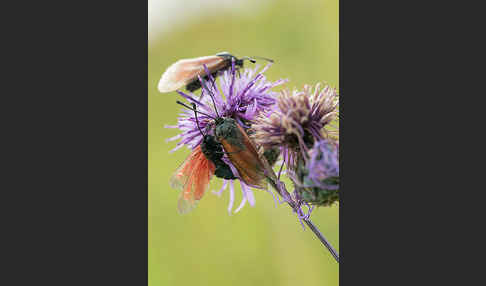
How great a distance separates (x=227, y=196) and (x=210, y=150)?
3.58 ft

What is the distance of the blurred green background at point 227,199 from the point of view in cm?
242

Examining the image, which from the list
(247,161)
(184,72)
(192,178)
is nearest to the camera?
(247,161)

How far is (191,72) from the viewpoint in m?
2.21

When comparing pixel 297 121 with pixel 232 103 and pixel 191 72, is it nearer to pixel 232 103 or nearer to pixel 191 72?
pixel 232 103

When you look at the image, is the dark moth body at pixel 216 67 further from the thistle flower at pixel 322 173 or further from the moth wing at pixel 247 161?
the thistle flower at pixel 322 173

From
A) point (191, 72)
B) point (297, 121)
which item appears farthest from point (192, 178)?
point (297, 121)

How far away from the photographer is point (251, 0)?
9.20 ft

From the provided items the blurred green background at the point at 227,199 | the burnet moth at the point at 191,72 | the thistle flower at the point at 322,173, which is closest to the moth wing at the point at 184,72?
the burnet moth at the point at 191,72

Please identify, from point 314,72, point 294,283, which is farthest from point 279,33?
point 294,283

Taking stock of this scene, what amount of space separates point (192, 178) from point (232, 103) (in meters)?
0.42

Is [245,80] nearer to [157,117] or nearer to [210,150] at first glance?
[210,150]

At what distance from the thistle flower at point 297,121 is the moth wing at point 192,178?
0.40m

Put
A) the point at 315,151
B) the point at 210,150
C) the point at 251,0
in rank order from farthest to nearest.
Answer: the point at 251,0, the point at 210,150, the point at 315,151

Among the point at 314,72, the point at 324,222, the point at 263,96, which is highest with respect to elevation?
the point at 314,72
